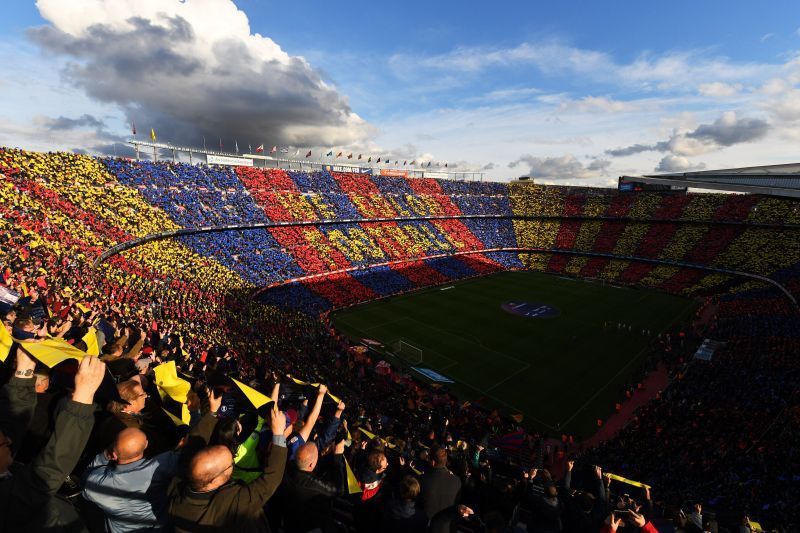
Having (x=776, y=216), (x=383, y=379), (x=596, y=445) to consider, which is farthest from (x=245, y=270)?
(x=776, y=216)

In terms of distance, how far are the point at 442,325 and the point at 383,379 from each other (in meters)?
15.1

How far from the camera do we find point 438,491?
17.6 ft

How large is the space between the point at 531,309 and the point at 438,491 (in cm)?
4088

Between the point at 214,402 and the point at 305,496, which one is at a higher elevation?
the point at 214,402

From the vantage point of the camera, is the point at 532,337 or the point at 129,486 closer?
the point at 129,486

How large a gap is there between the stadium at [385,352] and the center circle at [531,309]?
48cm

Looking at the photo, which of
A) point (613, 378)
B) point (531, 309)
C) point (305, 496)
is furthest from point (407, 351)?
point (305, 496)

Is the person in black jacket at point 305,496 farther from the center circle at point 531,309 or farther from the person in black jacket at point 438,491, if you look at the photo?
the center circle at point 531,309

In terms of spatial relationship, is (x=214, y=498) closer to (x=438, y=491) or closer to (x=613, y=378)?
(x=438, y=491)

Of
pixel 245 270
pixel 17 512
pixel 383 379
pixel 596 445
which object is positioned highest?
pixel 17 512

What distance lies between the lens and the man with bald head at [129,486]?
11.2ft

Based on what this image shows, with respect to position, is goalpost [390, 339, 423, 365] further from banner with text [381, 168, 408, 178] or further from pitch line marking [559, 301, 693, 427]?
banner with text [381, 168, 408, 178]

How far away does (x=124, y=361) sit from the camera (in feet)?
26.0

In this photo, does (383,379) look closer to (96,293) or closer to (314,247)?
(96,293)
